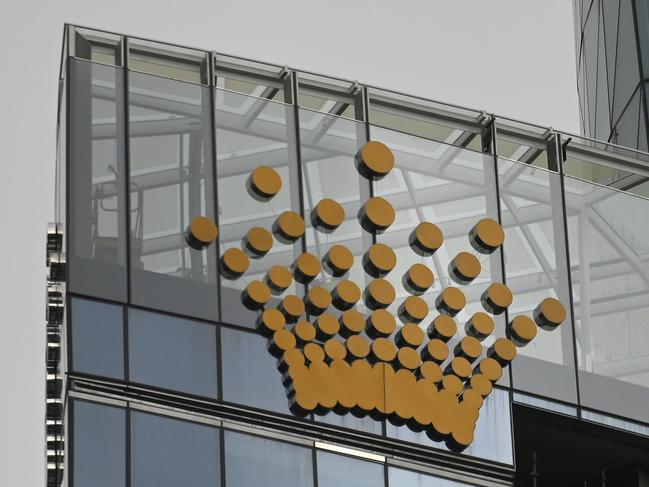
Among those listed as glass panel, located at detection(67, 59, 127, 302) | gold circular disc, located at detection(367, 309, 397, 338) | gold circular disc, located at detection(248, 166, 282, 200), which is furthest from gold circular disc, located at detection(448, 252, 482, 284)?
glass panel, located at detection(67, 59, 127, 302)

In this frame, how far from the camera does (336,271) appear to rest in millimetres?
33125

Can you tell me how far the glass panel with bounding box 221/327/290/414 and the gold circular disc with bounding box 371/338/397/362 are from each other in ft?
5.94

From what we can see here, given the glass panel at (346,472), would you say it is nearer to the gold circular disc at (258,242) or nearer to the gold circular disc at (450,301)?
the gold circular disc at (450,301)

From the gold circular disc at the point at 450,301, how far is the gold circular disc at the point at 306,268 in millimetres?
2484

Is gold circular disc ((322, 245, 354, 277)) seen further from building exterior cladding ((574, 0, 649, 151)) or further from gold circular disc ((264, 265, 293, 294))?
building exterior cladding ((574, 0, 649, 151))

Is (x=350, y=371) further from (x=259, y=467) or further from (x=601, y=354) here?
(x=601, y=354)

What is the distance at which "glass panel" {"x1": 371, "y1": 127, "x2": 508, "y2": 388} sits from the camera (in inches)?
1341

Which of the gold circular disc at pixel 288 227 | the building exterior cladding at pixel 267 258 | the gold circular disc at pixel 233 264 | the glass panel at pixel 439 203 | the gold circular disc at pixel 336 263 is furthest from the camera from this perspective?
the glass panel at pixel 439 203

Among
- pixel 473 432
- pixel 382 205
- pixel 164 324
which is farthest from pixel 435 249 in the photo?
pixel 164 324

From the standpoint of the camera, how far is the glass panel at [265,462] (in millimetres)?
31141

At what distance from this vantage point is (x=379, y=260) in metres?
33.5

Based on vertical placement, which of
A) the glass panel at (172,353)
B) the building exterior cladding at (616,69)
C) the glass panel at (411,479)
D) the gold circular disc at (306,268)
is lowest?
the glass panel at (411,479)

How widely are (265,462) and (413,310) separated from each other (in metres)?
4.14

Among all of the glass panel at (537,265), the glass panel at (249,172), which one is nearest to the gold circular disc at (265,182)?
the glass panel at (249,172)
